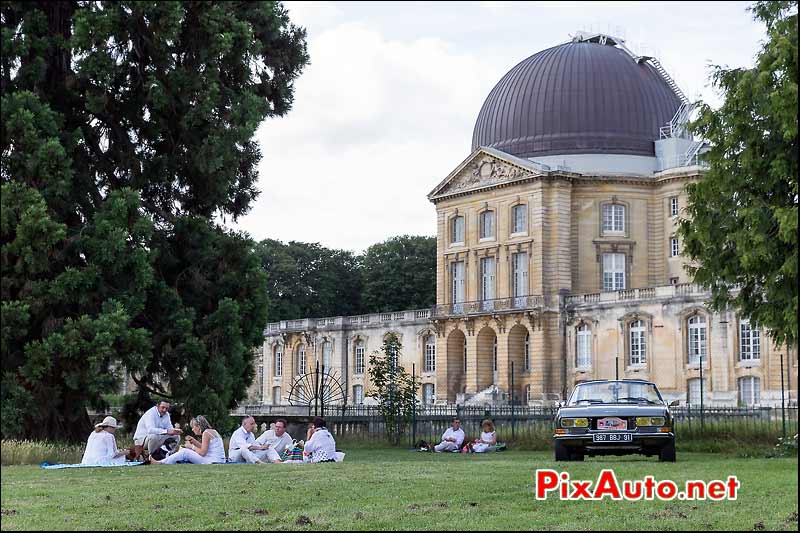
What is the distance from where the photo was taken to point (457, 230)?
77.8m

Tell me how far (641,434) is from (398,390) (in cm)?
1355

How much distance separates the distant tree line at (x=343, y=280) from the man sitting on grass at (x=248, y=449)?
67.5 metres

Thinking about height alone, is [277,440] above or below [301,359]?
below

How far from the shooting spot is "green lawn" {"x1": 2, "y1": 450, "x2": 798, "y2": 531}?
11.7 metres

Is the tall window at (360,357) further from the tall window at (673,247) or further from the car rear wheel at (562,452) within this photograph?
the car rear wheel at (562,452)

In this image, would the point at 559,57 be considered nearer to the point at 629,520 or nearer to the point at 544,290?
the point at 544,290

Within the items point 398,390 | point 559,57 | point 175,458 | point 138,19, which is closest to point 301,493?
point 175,458

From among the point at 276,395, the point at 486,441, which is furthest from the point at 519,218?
the point at 486,441

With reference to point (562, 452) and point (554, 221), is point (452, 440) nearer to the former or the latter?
point (562, 452)

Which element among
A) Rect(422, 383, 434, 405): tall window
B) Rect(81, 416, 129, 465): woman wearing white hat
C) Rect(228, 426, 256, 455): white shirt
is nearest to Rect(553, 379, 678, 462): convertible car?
Rect(228, 426, 256, 455): white shirt

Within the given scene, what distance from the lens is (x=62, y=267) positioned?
83.2ft

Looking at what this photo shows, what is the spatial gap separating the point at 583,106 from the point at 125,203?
5055 cm

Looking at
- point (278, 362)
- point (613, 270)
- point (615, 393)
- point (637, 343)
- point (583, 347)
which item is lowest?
point (615, 393)

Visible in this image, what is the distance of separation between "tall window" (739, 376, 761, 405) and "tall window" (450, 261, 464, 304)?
2168 centimetres
